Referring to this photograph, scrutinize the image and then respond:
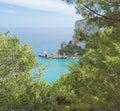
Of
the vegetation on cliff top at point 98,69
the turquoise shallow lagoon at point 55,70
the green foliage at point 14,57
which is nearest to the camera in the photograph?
the vegetation on cliff top at point 98,69

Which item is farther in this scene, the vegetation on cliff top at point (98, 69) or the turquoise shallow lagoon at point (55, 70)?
the turquoise shallow lagoon at point (55, 70)

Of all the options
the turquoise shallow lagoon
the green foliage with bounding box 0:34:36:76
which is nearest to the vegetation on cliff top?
the green foliage with bounding box 0:34:36:76

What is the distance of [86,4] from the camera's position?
981 centimetres

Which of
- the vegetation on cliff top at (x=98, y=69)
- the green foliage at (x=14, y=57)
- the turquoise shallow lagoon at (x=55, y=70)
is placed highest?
the vegetation on cliff top at (x=98, y=69)

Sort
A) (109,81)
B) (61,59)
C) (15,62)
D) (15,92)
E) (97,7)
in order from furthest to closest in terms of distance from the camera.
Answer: (61,59)
(15,62)
(15,92)
(97,7)
(109,81)

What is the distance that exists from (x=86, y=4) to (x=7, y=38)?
827cm

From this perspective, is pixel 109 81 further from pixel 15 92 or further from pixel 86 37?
pixel 15 92

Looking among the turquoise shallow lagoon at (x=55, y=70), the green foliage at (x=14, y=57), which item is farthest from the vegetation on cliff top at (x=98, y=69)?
the turquoise shallow lagoon at (x=55, y=70)

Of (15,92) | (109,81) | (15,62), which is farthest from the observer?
(15,62)

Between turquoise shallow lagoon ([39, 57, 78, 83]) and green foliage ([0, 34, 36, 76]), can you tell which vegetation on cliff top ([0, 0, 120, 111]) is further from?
turquoise shallow lagoon ([39, 57, 78, 83])

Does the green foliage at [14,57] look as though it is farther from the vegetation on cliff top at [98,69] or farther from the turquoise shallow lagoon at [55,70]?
the turquoise shallow lagoon at [55,70]

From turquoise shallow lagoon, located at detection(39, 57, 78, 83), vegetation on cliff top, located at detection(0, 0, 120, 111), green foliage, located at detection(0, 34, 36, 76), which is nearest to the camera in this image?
vegetation on cliff top, located at detection(0, 0, 120, 111)

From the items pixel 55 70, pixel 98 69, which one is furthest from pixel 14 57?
pixel 55 70

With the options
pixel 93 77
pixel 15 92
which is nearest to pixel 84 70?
pixel 93 77
